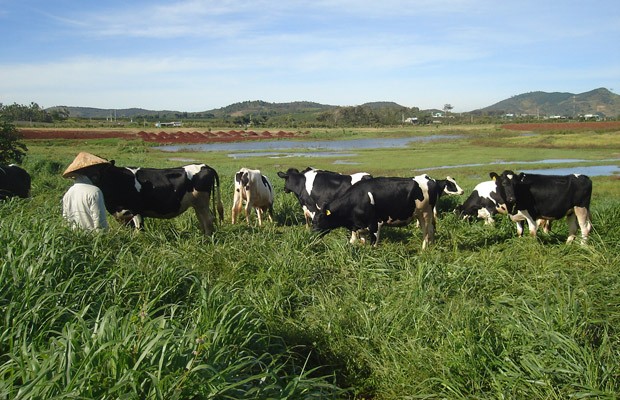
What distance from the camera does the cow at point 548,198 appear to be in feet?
31.2

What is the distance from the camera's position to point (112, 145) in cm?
4588

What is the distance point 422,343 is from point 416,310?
39 cm

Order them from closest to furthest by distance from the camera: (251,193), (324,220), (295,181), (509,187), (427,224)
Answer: (324,220) < (427,224) < (509,187) < (251,193) < (295,181)

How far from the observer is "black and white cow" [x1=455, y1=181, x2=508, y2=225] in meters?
11.9

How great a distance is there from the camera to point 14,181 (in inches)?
464

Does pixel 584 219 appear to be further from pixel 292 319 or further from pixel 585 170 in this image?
pixel 585 170

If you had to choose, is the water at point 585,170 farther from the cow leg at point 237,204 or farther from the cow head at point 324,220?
the cow head at point 324,220

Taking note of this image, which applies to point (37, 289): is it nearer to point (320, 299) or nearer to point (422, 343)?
point (320, 299)

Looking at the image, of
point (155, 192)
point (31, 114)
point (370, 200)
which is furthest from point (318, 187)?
point (31, 114)

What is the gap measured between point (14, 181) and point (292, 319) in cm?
947

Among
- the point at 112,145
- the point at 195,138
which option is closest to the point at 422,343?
the point at 112,145

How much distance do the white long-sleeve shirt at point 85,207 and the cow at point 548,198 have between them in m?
7.07

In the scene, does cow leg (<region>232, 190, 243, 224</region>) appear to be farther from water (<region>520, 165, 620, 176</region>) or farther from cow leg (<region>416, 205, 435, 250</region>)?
water (<region>520, 165, 620, 176</region>)

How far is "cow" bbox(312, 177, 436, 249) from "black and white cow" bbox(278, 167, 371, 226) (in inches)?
59.0
